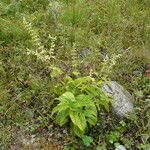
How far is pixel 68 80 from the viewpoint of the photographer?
5.80 meters

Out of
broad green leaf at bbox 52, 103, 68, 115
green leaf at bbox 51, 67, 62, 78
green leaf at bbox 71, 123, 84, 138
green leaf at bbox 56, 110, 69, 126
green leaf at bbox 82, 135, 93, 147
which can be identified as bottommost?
green leaf at bbox 82, 135, 93, 147

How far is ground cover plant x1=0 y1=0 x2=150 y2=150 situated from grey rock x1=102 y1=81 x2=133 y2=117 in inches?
3.5

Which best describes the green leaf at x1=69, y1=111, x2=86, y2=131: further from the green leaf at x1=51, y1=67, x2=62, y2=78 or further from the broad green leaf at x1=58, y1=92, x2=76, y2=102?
the green leaf at x1=51, y1=67, x2=62, y2=78

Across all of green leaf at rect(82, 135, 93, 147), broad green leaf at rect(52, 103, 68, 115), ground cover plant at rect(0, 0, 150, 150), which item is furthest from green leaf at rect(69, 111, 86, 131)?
green leaf at rect(82, 135, 93, 147)

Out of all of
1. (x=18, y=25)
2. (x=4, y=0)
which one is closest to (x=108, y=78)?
(x=18, y=25)

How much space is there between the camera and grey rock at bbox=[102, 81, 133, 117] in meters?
5.64

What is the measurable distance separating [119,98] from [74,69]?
87 centimetres

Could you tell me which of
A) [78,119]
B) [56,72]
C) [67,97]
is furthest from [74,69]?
[78,119]

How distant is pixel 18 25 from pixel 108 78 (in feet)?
6.15

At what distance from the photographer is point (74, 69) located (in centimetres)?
614

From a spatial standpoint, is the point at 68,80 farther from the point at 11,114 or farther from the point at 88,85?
the point at 11,114

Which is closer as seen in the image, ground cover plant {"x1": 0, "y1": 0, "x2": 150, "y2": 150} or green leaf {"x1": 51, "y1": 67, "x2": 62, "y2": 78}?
ground cover plant {"x1": 0, "y1": 0, "x2": 150, "y2": 150}

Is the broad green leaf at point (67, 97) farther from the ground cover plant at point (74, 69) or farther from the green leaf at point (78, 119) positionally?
the green leaf at point (78, 119)

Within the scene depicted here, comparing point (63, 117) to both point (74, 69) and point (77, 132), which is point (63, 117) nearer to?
point (77, 132)
